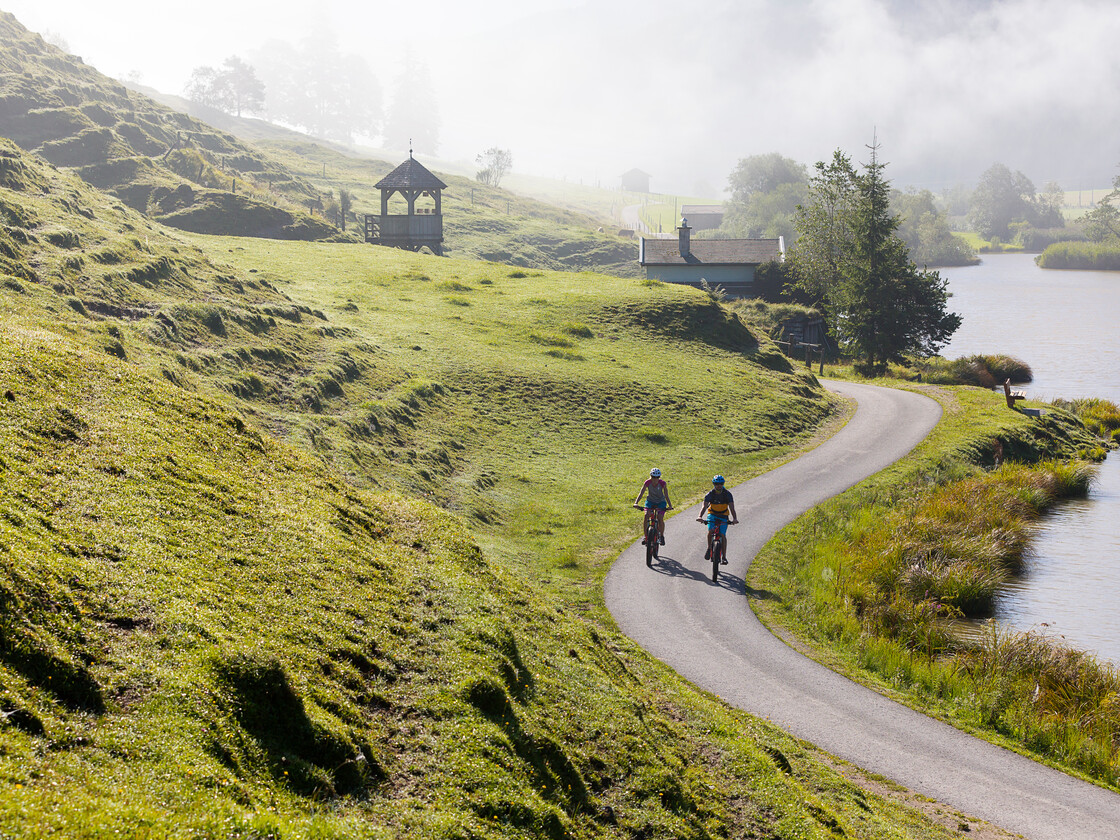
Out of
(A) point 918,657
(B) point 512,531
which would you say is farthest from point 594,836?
(B) point 512,531

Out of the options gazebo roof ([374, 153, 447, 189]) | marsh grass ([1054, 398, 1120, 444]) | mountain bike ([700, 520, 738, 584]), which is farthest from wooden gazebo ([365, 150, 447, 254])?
mountain bike ([700, 520, 738, 584])

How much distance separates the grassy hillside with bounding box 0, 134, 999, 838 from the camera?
6980mm

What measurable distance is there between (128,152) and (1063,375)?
81.9 meters

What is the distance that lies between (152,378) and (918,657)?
1732 cm

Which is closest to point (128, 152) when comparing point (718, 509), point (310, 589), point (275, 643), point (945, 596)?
point (718, 509)

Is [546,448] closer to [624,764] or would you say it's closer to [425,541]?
[425,541]

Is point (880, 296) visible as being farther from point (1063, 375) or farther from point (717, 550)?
point (717, 550)

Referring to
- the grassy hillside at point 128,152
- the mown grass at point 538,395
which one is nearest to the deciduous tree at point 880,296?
the mown grass at point 538,395

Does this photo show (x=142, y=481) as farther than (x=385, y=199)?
No

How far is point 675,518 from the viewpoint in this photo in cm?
2638

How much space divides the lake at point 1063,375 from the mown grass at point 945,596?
3.40ft

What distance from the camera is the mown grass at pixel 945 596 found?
15.4 m

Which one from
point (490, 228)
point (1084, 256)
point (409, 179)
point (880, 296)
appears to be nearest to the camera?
point (880, 296)

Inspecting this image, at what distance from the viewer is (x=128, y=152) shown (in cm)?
6931
